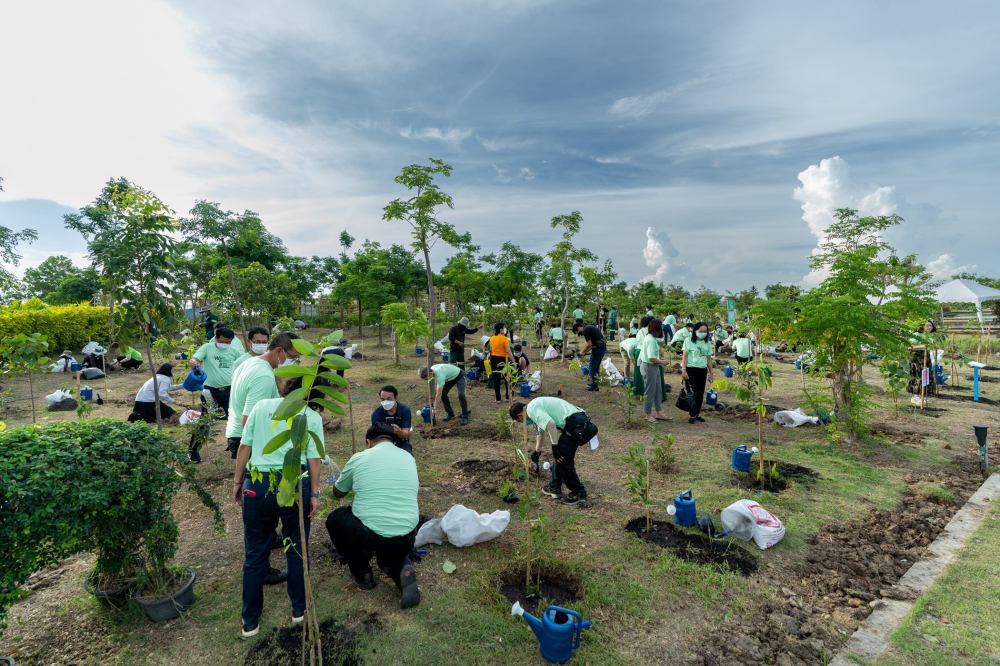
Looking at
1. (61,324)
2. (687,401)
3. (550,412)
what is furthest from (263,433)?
(61,324)

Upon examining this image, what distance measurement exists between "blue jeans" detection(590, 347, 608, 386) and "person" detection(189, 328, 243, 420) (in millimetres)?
7110

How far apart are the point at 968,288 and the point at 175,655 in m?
35.8

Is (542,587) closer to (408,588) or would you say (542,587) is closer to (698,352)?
(408,588)

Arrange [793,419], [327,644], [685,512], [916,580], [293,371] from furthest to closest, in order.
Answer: [793,419]
[685,512]
[916,580]
[327,644]
[293,371]

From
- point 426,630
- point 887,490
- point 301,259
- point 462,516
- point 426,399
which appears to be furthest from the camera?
point 301,259

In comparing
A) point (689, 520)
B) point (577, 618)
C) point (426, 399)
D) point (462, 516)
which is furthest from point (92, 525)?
point (426, 399)

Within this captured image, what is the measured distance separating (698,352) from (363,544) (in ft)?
20.0

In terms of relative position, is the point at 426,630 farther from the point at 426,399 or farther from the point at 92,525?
the point at 426,399

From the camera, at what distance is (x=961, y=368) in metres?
12.7

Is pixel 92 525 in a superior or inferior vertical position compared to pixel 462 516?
superior

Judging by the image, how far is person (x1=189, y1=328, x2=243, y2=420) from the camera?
6.00m

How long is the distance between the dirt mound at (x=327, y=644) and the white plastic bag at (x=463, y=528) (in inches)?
39.1

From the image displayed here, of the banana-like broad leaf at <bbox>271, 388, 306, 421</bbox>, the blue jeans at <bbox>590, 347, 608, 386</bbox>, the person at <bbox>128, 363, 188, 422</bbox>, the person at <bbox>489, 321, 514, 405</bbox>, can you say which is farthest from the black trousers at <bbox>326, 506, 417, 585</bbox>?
the blue jeans at <bbox>590, 347, 608, 386</bbox>

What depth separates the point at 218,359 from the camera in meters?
6.07
